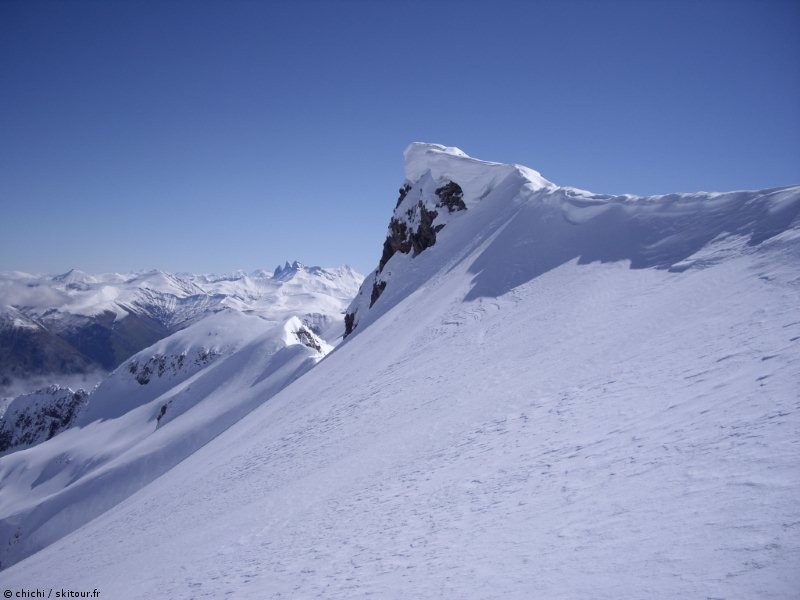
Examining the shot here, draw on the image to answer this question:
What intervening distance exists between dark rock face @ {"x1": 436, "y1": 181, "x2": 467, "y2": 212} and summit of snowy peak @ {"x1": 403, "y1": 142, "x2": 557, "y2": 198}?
0.60m

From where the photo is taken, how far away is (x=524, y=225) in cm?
2998

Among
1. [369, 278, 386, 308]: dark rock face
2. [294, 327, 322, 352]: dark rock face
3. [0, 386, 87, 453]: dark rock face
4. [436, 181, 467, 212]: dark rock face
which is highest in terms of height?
[436, 181, 467, 212]: dark rock face

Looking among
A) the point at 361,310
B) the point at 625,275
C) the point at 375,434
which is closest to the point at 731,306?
the point at 625,275

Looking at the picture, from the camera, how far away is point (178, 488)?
22016mm

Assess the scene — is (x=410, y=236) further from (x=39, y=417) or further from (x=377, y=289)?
(x=39, y=417)

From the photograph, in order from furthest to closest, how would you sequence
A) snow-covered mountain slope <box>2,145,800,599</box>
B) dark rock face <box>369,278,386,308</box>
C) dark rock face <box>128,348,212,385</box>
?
dark rock face <box>128,348,212,385</box>
dark rock face <box>369,278,386,308</box>
snow-covered mountain slope <box>2,145,800,599</box>

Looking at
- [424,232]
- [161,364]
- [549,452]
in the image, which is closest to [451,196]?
[424,232]

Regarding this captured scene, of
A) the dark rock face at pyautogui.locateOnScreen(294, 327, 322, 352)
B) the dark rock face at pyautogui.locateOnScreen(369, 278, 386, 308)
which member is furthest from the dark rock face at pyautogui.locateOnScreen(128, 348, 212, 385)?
the dark rock face at pyautogui.locateOnScreen(369, 278, 386, 308)

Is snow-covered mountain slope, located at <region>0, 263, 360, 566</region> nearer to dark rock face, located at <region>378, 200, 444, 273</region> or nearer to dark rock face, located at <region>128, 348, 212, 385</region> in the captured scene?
dark rock face, located at <region>128, 348, 212, 385</region>

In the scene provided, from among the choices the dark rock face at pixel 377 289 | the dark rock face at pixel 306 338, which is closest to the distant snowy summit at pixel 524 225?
the dark rock face at pixel 377 289

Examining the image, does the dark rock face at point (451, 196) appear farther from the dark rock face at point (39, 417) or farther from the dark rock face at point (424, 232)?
the dark rock face at point (39, 417)

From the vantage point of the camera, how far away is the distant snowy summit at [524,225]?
17.0 m

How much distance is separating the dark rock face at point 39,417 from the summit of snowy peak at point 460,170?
147 metres

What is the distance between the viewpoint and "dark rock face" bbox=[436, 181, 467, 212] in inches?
1746
